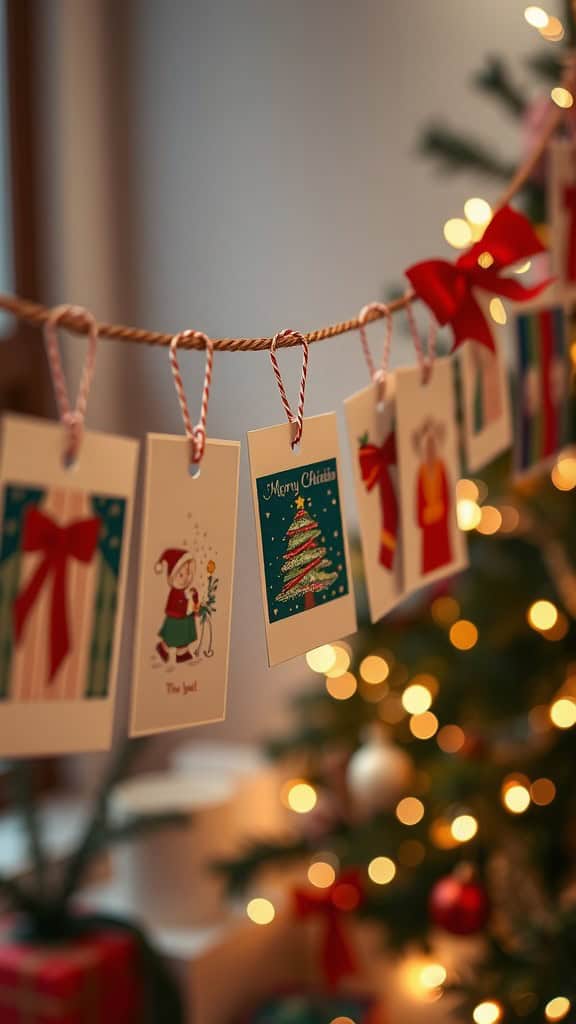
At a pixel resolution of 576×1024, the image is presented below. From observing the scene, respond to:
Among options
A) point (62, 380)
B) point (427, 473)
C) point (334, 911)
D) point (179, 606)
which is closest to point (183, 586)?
point (179, 606)

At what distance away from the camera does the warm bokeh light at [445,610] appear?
1.24m

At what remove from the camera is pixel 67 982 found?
3.81 ft

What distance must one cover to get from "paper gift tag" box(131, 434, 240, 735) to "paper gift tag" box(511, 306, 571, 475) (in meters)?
0.47

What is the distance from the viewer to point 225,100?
5.51ft

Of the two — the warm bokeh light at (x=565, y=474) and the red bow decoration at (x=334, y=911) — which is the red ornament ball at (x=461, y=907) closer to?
the red bow decoration at (x=334, y=911)

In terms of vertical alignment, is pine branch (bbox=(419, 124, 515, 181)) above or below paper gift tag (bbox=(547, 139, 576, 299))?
above

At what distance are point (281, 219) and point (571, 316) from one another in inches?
27.5

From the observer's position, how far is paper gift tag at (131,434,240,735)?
0.46 metres

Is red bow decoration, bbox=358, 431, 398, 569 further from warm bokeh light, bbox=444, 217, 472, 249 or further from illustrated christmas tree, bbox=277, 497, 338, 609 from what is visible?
warm bokeh light, bbox=444, 217, 472, 249

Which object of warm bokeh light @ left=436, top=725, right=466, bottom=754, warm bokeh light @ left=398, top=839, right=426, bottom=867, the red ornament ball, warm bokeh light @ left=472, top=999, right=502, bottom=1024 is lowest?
warm bokeh light @ left=472, top=999, right=502, bottom=1024

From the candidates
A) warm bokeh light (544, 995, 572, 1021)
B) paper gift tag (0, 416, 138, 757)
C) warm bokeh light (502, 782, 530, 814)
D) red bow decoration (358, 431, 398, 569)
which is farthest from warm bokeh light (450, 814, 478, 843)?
paper gift tag (0, 416, 138, 757)

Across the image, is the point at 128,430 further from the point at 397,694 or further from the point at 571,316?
the point at 571,316

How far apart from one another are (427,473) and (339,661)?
706mm

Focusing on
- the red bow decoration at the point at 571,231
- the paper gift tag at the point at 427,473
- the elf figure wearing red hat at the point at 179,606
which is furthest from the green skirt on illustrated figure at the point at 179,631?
the red bow decoration at the point at 571,231
